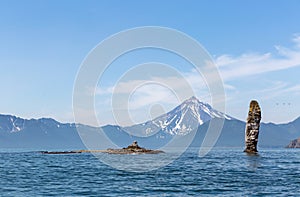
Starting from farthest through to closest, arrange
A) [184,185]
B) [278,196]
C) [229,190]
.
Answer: [184,185]
[229,190]
[278,196]

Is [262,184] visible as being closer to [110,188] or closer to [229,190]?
[229,190]

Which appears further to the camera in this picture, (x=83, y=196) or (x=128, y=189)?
(x=128, y=189)

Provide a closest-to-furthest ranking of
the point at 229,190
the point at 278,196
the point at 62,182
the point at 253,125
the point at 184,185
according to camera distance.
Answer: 1. the point at 278,196
2. the point at 229,190
3. the point at 184,185
4. the point at 62,182
5. the point at 253,125

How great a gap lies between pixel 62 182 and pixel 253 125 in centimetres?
14610

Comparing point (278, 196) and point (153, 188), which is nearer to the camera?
point (278, 196)

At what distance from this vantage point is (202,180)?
7069 centimetres

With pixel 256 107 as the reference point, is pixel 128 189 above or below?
below

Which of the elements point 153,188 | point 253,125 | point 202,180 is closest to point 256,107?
point 253,125

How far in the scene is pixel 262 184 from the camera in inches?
2532

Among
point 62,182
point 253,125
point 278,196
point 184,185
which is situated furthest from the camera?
point 253,125

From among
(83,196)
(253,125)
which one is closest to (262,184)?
(83,196)

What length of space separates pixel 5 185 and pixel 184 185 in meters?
28.1

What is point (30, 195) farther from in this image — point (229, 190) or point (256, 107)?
point (256, 107)

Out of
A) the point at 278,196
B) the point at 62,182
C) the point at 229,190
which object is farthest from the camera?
the point at 62,182
